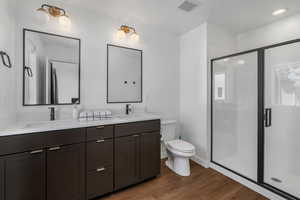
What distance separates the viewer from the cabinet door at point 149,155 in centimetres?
197

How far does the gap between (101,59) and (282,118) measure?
2.49 meters

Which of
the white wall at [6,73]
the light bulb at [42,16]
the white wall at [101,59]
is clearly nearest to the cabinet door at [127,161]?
the white wall at [101,59]

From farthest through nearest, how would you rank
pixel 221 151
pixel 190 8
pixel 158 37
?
pixel 158 37 → pixel 221 151 → pixel 190 8

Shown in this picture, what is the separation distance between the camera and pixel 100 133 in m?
1.66

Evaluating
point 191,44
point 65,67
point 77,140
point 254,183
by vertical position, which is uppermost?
point 191,44

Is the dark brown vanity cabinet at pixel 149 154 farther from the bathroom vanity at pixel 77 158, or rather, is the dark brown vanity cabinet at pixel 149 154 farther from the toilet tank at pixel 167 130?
the toilet tank at pixel 167 130

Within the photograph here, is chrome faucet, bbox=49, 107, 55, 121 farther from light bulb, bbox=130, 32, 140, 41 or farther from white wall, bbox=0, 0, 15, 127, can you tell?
light bulb, bbox=130, 32, 140, 41

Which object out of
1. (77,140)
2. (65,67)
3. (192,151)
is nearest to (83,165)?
(77,140)

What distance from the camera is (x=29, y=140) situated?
1318 millimetres

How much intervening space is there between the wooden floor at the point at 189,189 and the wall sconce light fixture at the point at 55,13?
2.24m

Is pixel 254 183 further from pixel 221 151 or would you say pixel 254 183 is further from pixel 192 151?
pixel 192 151

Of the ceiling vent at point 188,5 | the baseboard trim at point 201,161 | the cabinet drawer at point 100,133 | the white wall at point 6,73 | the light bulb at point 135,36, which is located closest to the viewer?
the white wall at point 6,73

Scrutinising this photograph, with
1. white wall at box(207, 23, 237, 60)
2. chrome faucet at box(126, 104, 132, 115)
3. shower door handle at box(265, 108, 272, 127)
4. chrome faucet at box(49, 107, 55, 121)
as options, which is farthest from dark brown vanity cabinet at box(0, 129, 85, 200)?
white wall at box(207, 23, 237, 60)

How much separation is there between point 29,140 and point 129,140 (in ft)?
3.30
